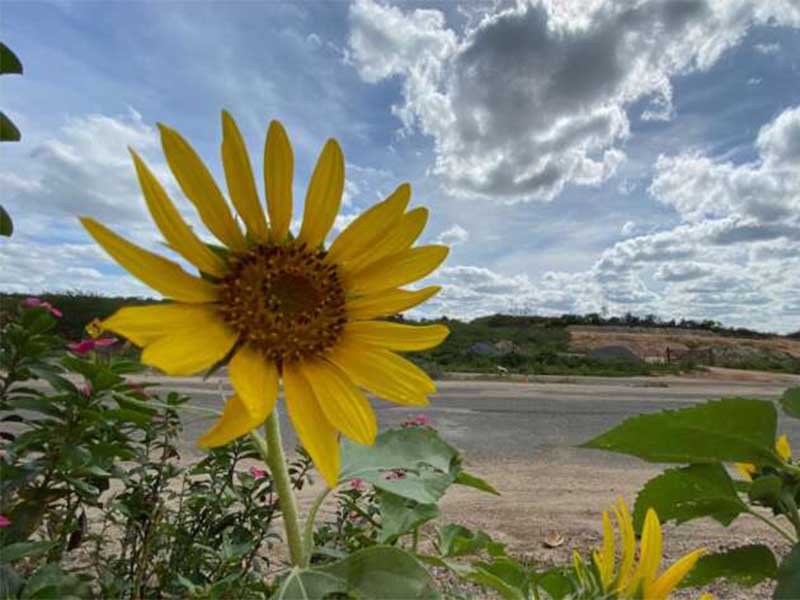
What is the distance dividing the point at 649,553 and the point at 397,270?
1.60ft

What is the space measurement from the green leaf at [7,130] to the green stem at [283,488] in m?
0.42

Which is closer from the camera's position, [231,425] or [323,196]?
[231,425]

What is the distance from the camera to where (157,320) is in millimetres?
702

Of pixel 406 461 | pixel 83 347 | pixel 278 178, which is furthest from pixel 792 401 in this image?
pixel 83 347

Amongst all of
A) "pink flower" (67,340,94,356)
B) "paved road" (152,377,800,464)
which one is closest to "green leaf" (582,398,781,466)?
"pink flower" (67,340,94,356)

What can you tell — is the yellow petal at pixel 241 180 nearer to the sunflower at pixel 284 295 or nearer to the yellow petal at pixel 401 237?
the sunflower at pixel 284 295

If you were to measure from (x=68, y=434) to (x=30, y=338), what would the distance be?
228 millimetres

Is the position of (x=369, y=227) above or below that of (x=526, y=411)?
above

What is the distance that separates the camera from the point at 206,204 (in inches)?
31.1

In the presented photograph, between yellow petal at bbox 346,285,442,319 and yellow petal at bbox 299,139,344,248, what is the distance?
10cm

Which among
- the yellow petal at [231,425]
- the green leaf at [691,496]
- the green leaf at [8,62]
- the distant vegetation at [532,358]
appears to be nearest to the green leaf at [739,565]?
the green leaf at [691,496]

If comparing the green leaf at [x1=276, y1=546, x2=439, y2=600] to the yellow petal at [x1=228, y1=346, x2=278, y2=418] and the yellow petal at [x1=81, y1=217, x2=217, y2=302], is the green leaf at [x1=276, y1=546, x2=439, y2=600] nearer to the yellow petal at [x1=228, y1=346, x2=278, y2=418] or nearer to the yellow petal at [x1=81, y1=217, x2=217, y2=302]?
the yellow petal at [x1=228, y1=346, x2=278, y2=418]

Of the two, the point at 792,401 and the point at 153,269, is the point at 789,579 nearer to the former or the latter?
the point at 792,401

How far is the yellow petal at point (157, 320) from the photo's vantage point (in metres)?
0.64
